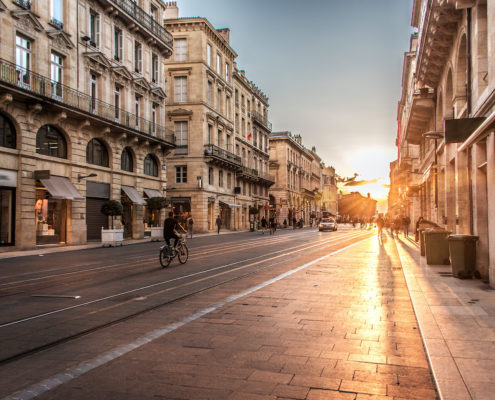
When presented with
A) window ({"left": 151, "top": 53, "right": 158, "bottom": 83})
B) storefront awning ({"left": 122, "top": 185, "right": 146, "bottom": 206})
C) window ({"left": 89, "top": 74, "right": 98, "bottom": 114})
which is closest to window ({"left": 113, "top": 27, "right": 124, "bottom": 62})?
window ({"left": 89, "top": 74, "right": 98, "bottom": 114})

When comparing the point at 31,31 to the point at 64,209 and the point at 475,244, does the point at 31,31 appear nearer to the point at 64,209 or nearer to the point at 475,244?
the point at 64,209

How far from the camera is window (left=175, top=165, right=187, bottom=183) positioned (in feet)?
136

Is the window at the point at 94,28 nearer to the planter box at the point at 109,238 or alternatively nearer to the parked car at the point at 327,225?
the planter box at the point at 109,238

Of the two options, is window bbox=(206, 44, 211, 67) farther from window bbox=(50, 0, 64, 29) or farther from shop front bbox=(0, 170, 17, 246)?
shop front bbox=(0, 170, 17, 246)

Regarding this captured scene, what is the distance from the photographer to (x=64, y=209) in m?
23.5

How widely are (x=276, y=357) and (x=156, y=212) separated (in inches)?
1137

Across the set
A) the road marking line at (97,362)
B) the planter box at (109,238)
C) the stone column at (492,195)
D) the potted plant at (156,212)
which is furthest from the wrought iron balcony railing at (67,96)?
the stone column at (492,195)

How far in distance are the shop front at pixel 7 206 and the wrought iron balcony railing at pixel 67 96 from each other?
12.6 ft

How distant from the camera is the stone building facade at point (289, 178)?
2790 inches

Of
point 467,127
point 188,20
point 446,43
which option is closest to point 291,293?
point 467,127

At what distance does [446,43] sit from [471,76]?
375 cm

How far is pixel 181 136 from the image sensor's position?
41.8 meters

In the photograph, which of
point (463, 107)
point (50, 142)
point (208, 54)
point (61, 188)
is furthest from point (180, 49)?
point (463, 107)

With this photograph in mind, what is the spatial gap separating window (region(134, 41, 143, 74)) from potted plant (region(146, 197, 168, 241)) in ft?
29.6
